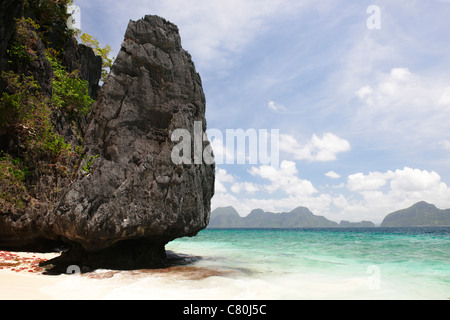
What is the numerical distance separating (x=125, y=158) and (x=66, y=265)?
3178 mm

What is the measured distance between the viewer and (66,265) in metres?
7.40

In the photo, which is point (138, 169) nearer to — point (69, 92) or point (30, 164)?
point (30, 164)

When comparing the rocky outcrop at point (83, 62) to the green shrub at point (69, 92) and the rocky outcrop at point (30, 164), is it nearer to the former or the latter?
the green shrub at point (69, 92)

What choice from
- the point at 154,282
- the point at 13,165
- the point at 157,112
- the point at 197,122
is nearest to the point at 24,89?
the point at 13,165

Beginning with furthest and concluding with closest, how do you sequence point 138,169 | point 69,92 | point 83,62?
point 83,62, point 69,92, point 138,169

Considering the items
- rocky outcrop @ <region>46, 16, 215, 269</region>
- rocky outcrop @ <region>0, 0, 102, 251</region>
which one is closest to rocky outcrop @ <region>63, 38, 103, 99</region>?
A: rocky outcrop @ <region>0, 0, 102, 251</region>

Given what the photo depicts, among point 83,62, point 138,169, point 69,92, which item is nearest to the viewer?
point 138,169

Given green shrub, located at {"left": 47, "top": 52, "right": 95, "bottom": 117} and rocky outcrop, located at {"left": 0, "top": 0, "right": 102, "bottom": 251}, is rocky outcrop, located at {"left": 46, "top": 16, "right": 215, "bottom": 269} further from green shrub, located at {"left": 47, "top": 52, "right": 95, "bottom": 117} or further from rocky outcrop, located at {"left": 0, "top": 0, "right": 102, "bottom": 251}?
green shrub, located at {"left": 47, "top": 52, "right": 95, "bottom": 117}

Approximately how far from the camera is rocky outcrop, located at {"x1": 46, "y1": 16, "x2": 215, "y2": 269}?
7.09 metres

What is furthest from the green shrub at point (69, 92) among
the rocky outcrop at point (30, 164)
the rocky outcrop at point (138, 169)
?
the rocky outcrop at point (138, 169)

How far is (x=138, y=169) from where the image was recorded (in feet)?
25.4

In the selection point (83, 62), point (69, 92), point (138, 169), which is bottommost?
point (138, 169)

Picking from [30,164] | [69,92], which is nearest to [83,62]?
[69,92]

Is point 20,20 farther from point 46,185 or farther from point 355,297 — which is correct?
point 355,297
